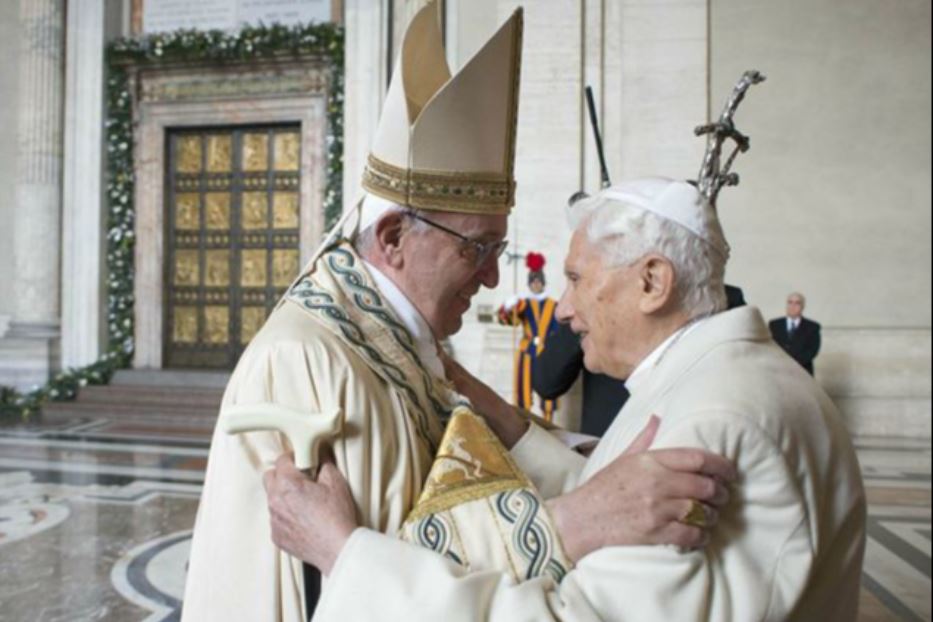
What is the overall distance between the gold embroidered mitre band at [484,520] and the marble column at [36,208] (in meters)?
1.09

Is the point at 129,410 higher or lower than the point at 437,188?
lower

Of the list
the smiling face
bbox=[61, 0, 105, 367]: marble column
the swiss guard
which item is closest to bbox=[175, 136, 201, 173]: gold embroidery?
bbox=[61, 0, 105, 367]: marble column

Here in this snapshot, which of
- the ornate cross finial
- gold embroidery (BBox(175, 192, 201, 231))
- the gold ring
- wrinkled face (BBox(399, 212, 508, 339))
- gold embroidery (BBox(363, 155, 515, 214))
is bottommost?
the gold ring

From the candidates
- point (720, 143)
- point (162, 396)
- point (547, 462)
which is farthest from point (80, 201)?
point (162, 396)

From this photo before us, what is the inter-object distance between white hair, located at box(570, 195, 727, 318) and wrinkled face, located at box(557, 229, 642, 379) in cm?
2

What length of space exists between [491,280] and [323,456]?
0.64 m

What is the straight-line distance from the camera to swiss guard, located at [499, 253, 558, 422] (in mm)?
5305

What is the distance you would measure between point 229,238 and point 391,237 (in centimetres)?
850

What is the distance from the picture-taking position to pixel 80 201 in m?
3.47

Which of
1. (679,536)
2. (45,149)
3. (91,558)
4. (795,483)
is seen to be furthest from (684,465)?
(91,558)

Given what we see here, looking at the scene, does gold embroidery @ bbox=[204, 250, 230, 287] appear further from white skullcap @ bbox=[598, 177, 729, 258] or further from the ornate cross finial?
white skullcap @ bbox=[598, 177, 729, 258]

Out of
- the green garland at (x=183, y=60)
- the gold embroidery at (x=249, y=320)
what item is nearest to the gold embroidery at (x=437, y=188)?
the green garland at (x=183, y=60)

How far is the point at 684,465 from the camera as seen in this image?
1074 mm

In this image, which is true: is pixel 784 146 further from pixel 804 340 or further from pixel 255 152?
pixel 255 152
